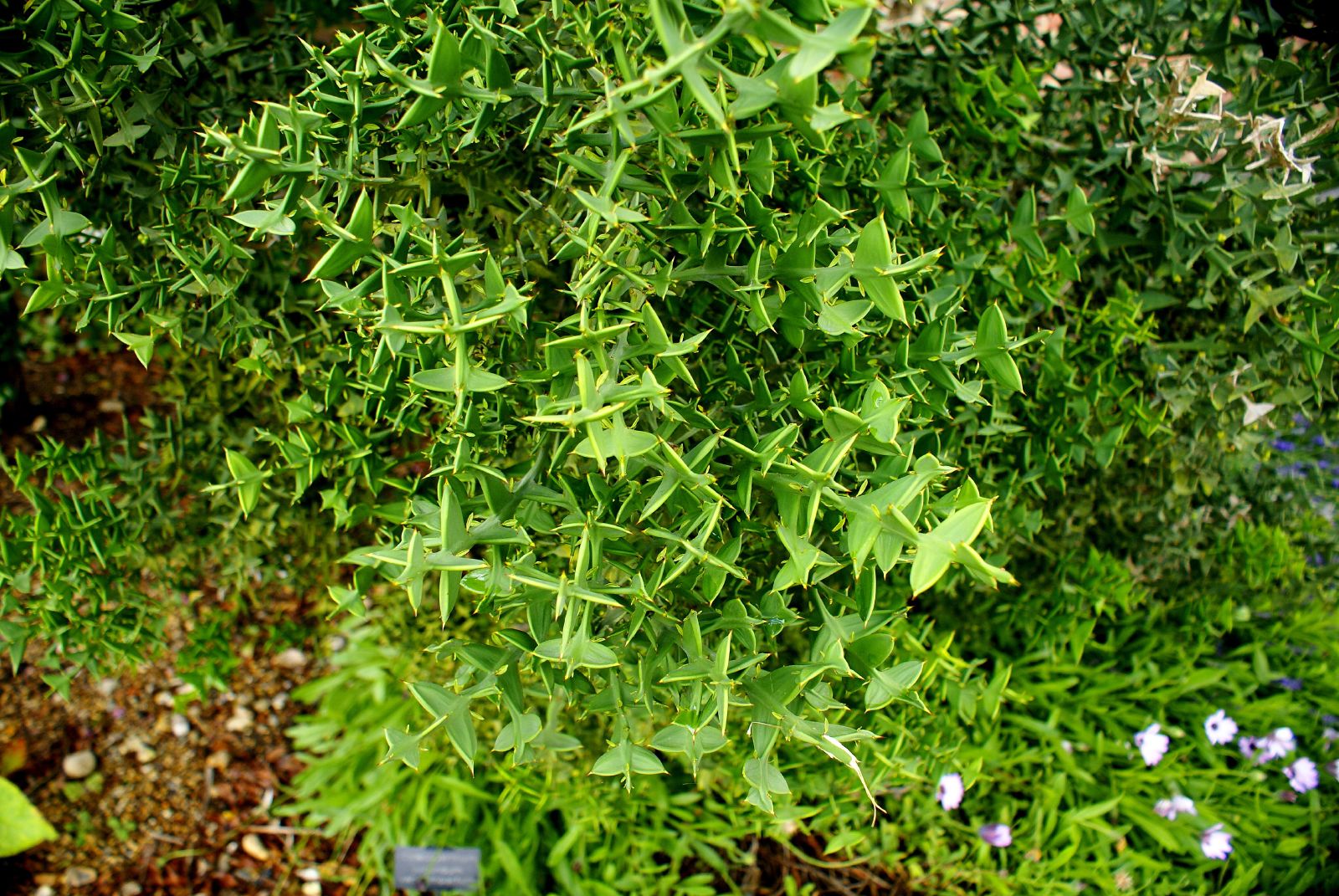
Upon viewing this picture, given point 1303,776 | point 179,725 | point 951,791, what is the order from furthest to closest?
1. point 179,725
2. point 1303,776
3. point 951,791

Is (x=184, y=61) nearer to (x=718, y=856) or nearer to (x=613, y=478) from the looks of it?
(x=613, y=478)

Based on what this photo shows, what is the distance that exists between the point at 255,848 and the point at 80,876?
0.37 metres

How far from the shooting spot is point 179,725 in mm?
2285

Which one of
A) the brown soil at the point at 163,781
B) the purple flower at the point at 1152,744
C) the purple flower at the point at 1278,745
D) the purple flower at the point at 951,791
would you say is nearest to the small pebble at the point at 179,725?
the brown soil at the point at 163,781

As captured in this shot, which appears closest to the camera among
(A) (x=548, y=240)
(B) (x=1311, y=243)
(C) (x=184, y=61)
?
(A) (x=548, y=240)

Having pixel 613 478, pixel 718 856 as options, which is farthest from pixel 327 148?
pixel 718 856

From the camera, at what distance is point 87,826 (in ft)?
6.86

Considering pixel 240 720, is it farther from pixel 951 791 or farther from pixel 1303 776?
pixel 1303 776

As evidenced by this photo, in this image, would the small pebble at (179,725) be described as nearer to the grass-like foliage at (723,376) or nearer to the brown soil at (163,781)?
the brown soil at (163,781)

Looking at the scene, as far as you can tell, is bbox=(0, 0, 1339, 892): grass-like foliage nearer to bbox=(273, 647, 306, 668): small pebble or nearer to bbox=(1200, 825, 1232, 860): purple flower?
bbox=(1200, 825, 1232, 860): purple flower

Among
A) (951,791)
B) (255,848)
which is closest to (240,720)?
(255,848)

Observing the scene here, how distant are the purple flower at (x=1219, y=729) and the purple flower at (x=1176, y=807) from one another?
156 millimetres

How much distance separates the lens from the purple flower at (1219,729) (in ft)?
6.63

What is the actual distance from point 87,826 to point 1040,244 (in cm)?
247
